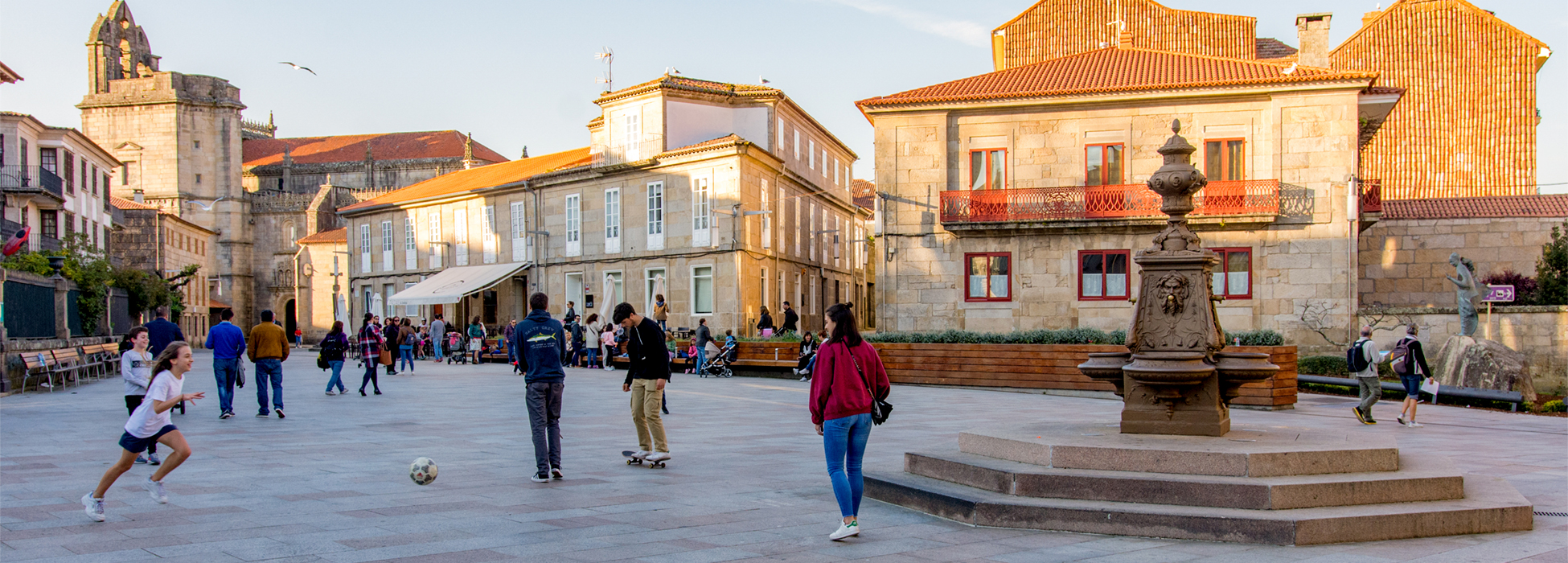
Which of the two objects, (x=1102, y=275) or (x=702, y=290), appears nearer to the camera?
(x=1102, y=275)

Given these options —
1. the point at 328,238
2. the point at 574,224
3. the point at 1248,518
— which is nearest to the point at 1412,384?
the point at 1248,518

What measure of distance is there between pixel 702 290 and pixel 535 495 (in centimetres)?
2335

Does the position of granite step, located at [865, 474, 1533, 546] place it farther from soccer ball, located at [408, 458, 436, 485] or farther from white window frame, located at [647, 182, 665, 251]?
white window frame, located at [647, 182, 665, 251]

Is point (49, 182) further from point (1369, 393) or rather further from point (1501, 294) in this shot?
point (1501, 294)

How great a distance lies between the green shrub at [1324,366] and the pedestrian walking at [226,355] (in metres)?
20.3

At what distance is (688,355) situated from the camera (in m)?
25.3

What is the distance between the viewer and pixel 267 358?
539 inches

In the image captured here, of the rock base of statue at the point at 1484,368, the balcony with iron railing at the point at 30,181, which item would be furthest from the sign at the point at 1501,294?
the balcony with iron railing at the point at 30,181

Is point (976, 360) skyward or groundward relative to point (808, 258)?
groundward

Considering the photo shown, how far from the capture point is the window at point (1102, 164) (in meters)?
24.9

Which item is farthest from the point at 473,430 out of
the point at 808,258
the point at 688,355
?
the point at 808,258

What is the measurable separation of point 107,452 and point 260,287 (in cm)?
6660

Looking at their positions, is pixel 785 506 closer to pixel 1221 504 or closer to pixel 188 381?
pixel 1221 504

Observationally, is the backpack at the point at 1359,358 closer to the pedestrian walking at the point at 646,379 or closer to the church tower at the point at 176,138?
the pedestrian walking at the point at 646,379
